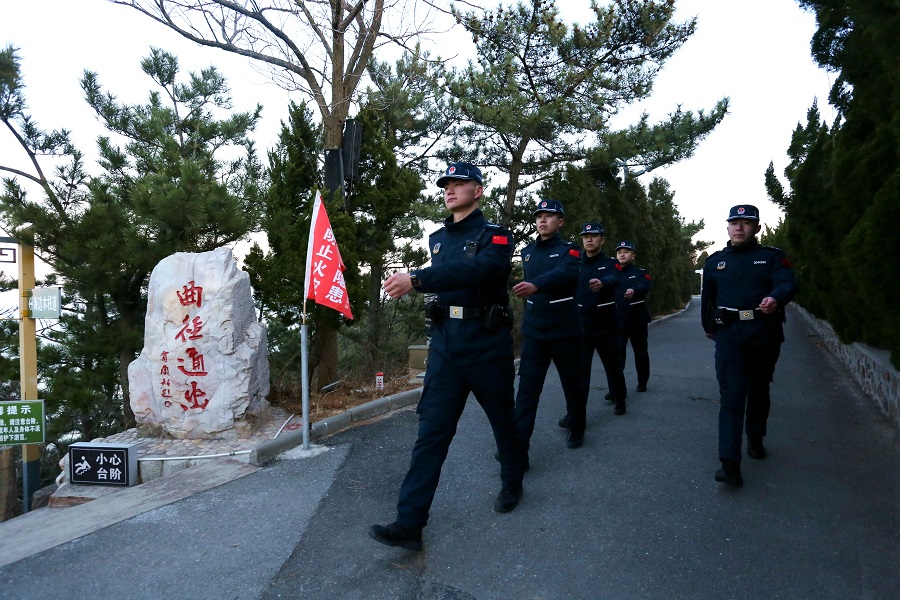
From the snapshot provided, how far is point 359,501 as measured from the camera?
3.96 m

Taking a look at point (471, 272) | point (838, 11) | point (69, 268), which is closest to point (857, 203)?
point (838, 11)

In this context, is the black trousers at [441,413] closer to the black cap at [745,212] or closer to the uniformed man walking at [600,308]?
the black cap at [745,212]

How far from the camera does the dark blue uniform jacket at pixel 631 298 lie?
24.2 ft

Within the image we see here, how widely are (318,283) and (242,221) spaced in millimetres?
4675

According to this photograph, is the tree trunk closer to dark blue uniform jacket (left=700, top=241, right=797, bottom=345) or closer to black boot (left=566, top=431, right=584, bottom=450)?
black boot (left=566, top=431, right=584, bottom=450)

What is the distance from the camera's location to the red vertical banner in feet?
16.7

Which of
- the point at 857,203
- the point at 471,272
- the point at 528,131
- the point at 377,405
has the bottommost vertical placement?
the point at 377,405

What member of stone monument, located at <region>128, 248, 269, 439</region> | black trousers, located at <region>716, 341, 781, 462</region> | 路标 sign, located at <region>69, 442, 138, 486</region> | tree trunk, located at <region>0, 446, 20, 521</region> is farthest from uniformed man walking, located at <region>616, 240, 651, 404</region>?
tree trunk, located at <region>0, 446, 20, 521</region>

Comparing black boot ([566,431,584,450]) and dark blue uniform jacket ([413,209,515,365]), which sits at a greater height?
dark blue uniform jacket ([413,209,515,365])

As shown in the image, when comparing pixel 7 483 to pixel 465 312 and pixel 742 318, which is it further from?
pixel 742 318

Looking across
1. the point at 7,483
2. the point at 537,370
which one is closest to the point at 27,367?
the point at 7,483

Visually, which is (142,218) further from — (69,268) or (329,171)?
(329,171)

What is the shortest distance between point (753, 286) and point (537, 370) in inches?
63.3

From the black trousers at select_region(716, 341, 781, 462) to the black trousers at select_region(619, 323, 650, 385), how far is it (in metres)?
2.71
